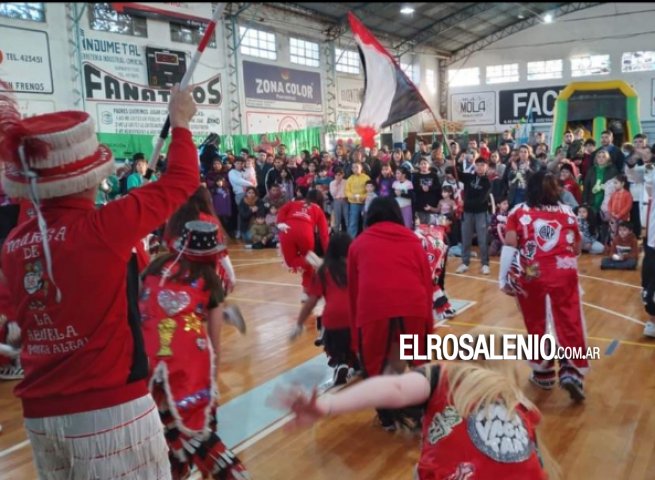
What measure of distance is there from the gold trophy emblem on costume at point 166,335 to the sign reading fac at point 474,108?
83.5ft

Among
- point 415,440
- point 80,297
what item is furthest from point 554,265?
point 80,297

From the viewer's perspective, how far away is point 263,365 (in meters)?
4.87

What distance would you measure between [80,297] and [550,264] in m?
3.12

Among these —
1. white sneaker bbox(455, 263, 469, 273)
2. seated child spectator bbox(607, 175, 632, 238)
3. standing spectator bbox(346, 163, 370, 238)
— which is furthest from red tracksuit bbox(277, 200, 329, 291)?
seated child spectator bbox(607, 175, 632, 238)

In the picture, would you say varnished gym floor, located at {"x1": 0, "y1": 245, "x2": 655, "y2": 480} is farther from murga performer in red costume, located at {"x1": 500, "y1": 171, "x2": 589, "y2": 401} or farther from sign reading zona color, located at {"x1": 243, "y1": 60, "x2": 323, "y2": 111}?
sign reading zona color, located at {"x1": 243, "y1": 60, "x2": 323, "y2": 111}

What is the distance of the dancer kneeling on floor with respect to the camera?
13.3ft

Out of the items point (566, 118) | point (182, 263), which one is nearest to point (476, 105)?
point (566, 118)

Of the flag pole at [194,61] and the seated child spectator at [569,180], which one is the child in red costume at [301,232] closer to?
the flag pole at [194,61]

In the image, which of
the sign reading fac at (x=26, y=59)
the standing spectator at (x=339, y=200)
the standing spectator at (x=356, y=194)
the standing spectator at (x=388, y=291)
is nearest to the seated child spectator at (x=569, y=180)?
the standing spectator at (x=356, y=194)

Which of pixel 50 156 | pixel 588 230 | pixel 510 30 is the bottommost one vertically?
pixel 588 230

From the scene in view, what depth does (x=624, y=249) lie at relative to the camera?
27.0 feet

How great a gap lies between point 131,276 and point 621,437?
303 cm

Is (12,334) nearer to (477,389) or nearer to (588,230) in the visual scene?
(477,389)

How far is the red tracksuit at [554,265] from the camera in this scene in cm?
387
